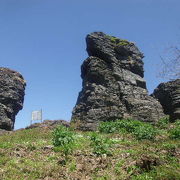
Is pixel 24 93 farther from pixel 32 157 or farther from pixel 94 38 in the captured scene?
pixel 32 157

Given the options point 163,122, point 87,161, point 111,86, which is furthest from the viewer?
point 111,86

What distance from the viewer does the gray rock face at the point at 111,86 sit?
29.8 m

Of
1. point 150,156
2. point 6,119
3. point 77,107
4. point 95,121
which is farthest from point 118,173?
point 6,119

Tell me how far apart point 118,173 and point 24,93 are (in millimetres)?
27078

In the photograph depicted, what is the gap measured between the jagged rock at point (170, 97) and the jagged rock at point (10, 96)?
54.7 ft

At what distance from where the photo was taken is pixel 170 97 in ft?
113

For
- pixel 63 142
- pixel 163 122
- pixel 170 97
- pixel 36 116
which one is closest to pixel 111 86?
pixel 163 122

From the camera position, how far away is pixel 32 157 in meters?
14.2

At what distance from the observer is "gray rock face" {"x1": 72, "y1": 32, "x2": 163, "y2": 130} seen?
97.6ft

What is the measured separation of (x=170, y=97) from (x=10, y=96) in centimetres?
1811

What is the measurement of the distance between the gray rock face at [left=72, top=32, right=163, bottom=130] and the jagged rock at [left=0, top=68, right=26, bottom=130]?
7357 millimetres

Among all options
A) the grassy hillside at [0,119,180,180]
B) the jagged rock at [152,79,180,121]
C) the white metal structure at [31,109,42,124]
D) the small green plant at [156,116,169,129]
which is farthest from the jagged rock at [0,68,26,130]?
the jagged rock at [152,79,180,121]

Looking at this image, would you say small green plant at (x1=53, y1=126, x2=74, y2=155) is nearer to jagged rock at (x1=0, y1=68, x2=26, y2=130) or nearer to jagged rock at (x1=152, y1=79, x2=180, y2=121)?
jagged rock at (x1=0, y1=68, x2=26, y2=130)

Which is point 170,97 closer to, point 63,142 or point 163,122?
point 163,122
